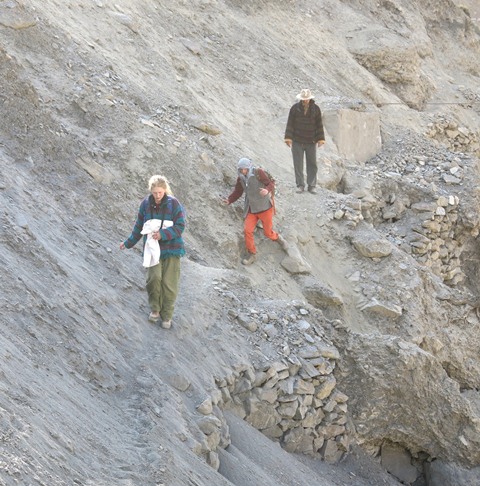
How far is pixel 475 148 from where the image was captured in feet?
54.3

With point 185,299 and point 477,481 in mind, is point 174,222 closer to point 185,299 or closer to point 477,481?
point 185,299

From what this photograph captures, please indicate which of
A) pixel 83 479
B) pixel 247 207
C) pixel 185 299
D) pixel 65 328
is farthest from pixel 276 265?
pixel 83 479

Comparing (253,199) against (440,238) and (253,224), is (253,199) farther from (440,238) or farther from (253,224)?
(440,238)

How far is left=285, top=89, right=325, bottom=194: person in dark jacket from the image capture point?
10617mm

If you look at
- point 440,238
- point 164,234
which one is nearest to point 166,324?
point 164,234

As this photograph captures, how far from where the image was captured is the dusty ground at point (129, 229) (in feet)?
17.4

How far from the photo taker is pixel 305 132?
421 inches

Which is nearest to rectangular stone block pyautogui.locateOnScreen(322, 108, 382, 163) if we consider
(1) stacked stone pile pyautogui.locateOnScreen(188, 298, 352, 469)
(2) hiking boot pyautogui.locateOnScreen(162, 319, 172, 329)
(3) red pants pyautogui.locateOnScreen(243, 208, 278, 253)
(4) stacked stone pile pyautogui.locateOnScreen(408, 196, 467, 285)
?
(4) stacked stone pile pyautogui.locateOnScreen(408, 196, 467, 285)

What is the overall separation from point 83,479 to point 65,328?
174 cm

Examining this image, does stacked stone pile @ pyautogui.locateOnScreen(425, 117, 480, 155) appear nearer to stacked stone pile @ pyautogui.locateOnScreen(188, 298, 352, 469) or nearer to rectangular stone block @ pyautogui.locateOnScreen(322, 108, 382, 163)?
rectangular stone block @ pyautogui.locateOnScreen(322, 108, 382, 163)

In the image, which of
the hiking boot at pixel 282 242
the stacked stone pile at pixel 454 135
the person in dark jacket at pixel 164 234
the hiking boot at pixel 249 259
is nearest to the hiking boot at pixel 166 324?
the person in dark jacket at pixel 164 234

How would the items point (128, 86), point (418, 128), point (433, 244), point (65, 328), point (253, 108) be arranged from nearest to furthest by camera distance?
point (65, 328), point (128, 86), point (433, 244), point (253, 108), point (418, 128)

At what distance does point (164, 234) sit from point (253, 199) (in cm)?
Answer: 300

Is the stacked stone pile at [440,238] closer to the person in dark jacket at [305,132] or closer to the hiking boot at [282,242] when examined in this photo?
the person in dark jacket at [305,132]
